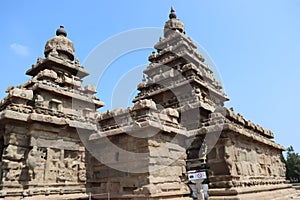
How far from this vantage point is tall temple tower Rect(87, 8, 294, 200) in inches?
320

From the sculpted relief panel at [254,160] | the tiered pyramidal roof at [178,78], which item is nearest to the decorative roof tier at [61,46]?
the tiered pyramidal roof at [178,78]

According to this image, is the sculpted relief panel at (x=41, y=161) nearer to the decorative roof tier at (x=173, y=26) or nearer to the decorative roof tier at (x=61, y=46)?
the decorative roof tier at (x=61, y=46)

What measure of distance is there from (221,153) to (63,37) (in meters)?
10.8

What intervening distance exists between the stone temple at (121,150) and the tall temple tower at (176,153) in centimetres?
3

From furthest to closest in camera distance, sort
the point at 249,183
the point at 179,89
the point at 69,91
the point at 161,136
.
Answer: the point at 179,89
the point at 69,91
the point at 249,183
the point at 161,136

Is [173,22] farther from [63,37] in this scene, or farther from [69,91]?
[69,91]

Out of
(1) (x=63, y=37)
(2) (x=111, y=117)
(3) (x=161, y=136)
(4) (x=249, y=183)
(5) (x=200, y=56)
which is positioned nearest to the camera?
(3) (x=161, y=136)

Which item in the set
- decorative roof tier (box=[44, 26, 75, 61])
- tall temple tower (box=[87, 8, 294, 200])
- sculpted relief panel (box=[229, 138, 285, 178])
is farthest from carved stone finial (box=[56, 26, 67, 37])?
sculpted relief panel (box=[229, 138, 285, 178])

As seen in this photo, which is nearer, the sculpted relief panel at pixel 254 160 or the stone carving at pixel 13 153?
the stone carving at pixel 13 153

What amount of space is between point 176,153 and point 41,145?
4892 millimetres

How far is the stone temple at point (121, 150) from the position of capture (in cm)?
809

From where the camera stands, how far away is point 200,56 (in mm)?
16172

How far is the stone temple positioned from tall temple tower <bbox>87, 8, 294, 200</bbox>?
3 centimetres

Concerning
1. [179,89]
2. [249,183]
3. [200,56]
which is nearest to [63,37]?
[179,89]
